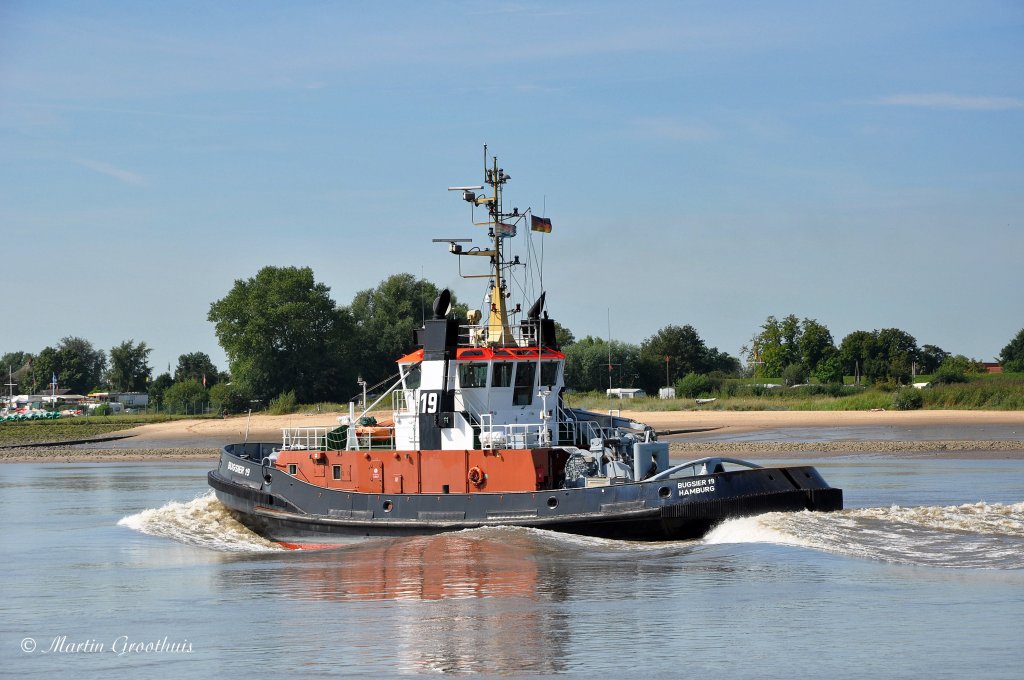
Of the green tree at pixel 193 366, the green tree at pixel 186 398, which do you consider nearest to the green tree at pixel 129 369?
the green tree at pixel 193 366

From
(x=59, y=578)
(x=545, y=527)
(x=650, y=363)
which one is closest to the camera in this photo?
(x=59, y=578)

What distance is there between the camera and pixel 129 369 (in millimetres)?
119688

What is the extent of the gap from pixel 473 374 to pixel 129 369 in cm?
10646

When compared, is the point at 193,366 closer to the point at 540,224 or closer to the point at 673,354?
the point at 673,354

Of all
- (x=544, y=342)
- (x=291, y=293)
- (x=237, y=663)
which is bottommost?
(x=237, y=663)

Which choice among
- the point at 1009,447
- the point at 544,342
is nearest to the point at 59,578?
the point at 544,342

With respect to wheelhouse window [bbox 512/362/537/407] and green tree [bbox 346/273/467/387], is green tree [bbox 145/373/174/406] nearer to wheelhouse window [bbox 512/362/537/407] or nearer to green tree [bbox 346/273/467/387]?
green tree [bbox 346/273/467/387]

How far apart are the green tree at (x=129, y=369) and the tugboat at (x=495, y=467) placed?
335 ft

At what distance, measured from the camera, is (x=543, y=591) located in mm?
14805

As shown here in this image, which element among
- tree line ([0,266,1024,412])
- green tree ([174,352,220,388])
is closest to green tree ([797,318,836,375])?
tree line ([0,266,1024,412])

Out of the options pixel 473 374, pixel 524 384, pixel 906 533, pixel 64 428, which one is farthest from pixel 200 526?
pixel 64 428

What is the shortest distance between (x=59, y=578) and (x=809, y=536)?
10.7 metres

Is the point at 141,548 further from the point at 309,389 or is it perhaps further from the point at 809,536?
the point at 309,389

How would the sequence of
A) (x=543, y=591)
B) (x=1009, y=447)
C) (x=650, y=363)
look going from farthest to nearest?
1. (x=650, y=363)
2. (x=1009, y=447)
3. (x=543, y=591)
